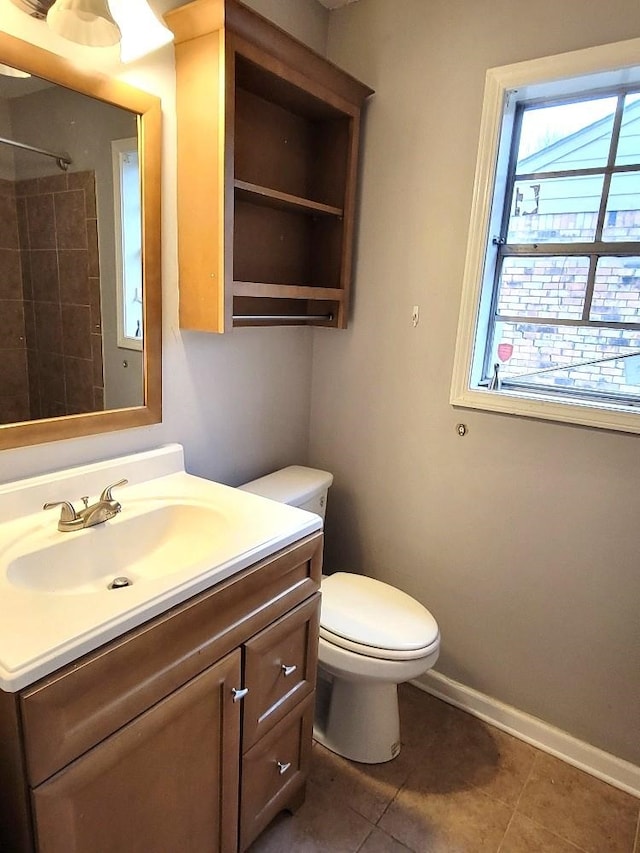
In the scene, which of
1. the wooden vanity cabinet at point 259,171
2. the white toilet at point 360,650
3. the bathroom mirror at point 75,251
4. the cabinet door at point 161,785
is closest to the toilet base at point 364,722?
the white toilet at point 360,650

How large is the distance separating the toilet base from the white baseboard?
317 mm

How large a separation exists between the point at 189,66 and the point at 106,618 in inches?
51.9

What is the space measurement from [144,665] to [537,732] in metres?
1.46

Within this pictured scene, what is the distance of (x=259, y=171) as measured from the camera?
167 centimetres

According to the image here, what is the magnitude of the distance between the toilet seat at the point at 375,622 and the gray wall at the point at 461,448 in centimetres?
29

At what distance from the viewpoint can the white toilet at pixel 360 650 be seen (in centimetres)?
150

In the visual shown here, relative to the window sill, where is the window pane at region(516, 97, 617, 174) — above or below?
above

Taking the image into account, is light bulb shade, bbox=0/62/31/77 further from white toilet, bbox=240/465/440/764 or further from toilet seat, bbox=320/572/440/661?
toilet seat, bbox=320/572/440/661

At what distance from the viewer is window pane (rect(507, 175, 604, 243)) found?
5.13 ft

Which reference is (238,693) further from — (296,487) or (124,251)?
(124,251)

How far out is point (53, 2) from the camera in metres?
1.08

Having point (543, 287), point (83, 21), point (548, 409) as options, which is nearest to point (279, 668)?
point (548, 409)

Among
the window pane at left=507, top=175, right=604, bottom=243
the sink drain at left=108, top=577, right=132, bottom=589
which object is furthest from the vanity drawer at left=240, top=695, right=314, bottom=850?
the window pane at left=507, top=175, right=604, bottom=243

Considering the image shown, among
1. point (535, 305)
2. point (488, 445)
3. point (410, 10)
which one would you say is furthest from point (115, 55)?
point (488, 445)
